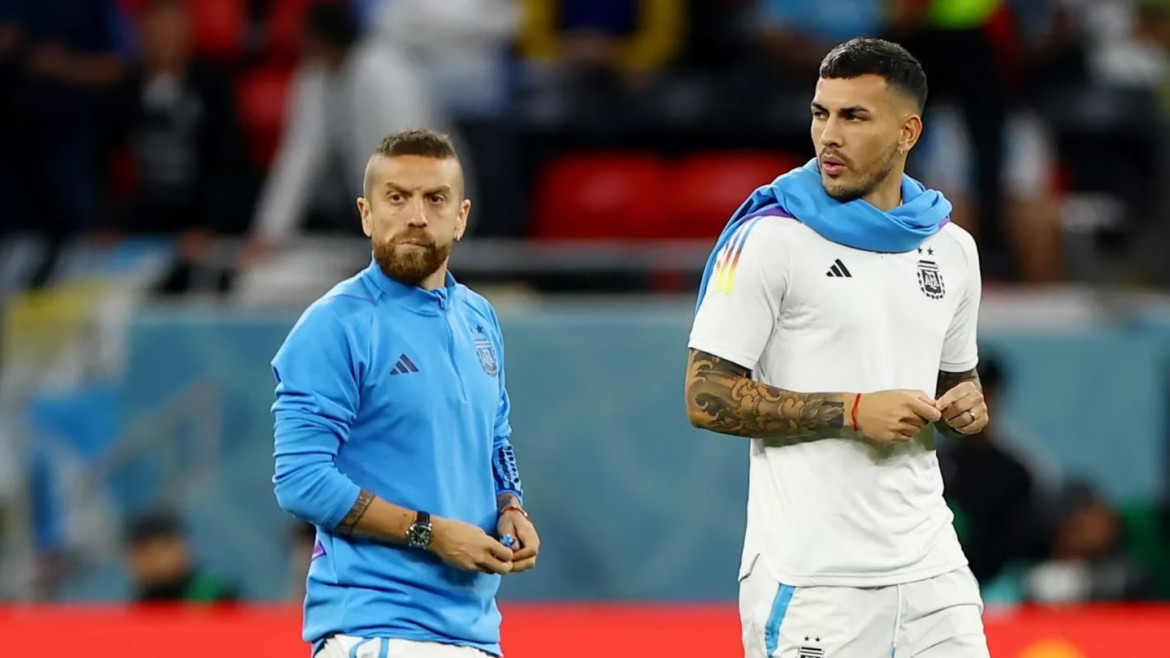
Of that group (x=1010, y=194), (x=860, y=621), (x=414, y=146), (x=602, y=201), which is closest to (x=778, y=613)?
(x=860, y=621)

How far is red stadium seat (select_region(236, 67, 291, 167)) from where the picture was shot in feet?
34.9

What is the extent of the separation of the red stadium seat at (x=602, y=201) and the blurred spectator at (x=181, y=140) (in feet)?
5.29

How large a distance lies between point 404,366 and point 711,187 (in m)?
6.38

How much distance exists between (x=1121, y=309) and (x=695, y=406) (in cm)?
590

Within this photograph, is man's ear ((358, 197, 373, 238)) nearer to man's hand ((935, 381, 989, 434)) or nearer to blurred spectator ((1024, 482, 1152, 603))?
man's hand ((935, 381, 989, 434))

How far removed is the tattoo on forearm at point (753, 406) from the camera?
3996 mm

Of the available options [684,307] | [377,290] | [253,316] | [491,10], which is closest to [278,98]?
[491,10]

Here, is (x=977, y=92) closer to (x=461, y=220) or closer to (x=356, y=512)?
(x=461, y=220)

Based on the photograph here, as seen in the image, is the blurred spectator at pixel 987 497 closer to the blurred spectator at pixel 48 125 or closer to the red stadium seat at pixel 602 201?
the red stadium seat at pixel 602 201

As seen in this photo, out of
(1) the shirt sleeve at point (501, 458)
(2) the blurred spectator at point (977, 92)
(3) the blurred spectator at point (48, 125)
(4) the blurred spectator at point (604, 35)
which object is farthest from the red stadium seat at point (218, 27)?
(1) the shirt sleeve at point (501, 458)

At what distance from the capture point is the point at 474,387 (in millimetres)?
4113

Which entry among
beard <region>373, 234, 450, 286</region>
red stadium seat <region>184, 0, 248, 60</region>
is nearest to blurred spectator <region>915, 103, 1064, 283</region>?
red stadium seat <region>184, 0, 248, 60</region>

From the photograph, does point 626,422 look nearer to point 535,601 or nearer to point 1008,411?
point 535,601

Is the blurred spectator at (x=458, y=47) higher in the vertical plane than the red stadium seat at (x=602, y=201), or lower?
higher
